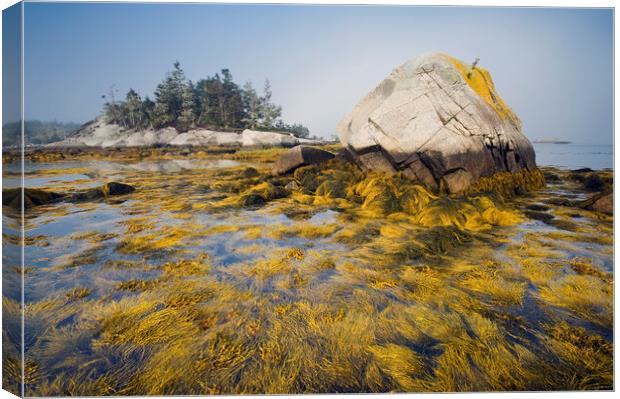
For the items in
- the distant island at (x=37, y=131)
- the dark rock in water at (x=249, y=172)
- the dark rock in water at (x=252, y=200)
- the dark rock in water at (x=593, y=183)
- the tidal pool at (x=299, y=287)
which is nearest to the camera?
the tidal pool at (x=299, y=287)

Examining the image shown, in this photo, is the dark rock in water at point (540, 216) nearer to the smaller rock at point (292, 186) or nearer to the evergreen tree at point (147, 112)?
the smaller rock at point (292, 186)

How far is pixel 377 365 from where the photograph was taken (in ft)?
7.25

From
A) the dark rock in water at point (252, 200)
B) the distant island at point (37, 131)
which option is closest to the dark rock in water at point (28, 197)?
the distant island at point (37, 131)

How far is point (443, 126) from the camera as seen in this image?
3.08m

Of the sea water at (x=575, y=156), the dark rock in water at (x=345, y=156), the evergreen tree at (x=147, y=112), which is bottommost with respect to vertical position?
the dark rock in water at (x=345, y=156)

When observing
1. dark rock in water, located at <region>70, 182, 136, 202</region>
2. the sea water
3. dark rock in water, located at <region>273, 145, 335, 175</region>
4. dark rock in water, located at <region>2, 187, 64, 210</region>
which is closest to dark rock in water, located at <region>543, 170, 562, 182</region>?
the sea water

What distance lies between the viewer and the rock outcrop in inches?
113

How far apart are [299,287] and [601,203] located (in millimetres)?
2739

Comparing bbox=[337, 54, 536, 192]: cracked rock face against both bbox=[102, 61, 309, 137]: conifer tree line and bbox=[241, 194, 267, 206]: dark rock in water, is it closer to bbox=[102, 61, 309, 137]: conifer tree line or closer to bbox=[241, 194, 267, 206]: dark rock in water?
bbox=[102, 61, 309, 137]: conifer tree line

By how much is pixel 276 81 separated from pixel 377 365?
96.2 inches

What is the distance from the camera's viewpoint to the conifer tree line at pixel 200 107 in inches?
112

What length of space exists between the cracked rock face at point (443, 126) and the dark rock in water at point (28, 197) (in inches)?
104

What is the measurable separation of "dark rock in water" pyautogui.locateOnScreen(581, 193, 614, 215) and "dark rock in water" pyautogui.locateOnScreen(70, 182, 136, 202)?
418 centimetres

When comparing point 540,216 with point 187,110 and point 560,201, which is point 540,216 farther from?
point 187,110
